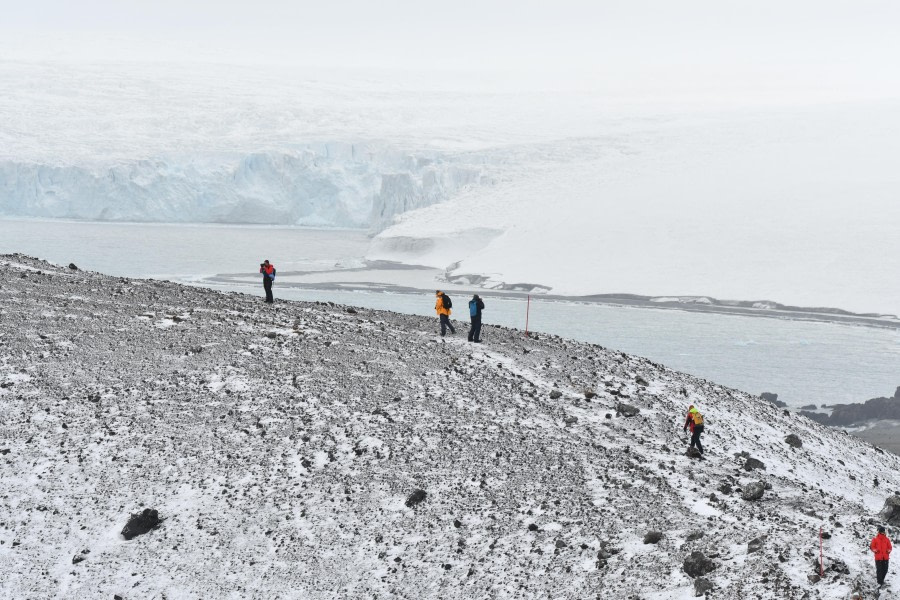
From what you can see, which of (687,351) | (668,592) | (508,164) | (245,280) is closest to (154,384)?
(668,592)

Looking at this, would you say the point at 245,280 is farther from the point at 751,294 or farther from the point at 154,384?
the point at 154,384

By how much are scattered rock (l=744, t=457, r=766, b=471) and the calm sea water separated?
5613 millimetres

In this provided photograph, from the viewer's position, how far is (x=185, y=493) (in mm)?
9688

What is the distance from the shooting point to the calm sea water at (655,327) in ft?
91.5

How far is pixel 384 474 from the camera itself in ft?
33.0

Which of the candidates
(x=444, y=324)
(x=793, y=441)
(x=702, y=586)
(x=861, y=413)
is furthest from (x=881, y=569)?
(x=861, y=413)

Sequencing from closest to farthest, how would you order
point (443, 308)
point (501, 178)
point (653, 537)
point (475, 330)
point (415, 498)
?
point (653, 537) < point (415, 498) < point (475, 330) < point (443, 308) < point (501, 178)

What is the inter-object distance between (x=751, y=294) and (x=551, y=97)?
297ft

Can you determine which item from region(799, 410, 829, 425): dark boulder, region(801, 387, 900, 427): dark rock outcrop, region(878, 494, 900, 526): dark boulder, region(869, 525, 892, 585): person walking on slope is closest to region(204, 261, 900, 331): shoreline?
region(801, 387, 900, 427): dark rock outcrop

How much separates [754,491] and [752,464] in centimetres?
156

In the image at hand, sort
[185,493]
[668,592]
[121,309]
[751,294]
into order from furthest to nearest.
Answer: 1. [751,294]
2. [121,309]
3. [185,493]
4. [668,592]

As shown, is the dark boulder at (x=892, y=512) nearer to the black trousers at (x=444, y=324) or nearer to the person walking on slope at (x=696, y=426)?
the person walking on slope at (x=696, y=426)

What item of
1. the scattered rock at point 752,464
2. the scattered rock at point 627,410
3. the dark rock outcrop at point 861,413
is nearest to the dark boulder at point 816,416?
the dark rock outcrop at point 861,413

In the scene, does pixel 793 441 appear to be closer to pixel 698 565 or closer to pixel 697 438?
pixel 697 438
